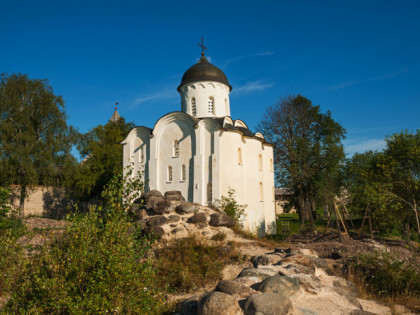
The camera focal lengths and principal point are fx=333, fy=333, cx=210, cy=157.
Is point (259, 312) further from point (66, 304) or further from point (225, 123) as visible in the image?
point (225, 123)

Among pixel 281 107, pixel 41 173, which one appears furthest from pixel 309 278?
pixel 281 107

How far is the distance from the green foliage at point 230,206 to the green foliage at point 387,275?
8.31 m

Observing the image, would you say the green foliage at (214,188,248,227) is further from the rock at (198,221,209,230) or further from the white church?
the rock at (198,221,209,230)

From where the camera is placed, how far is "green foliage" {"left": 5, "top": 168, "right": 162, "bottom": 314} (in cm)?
391

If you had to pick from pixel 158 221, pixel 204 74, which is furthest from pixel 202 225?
pixel 204 74

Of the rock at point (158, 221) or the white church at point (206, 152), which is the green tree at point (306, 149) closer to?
the white church at point (206, 152)

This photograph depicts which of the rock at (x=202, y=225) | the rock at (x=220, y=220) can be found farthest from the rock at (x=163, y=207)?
the rock at (x=220, y=220)

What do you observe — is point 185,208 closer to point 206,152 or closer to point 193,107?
point 206,152

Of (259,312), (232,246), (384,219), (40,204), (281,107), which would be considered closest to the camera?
(259,312)

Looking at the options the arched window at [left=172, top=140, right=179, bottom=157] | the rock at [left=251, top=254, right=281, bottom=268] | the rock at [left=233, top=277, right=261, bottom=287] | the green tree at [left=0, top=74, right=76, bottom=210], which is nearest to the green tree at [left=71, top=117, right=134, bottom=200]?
the green tree at [left=0, top=74, right=76, bottom=210]

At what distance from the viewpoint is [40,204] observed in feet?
86.6

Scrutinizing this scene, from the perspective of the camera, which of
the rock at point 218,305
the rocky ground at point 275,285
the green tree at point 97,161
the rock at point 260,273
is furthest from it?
the green tree at point 97,161

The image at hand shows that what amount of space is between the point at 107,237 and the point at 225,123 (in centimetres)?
1446

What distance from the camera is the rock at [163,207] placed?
13820 mm
